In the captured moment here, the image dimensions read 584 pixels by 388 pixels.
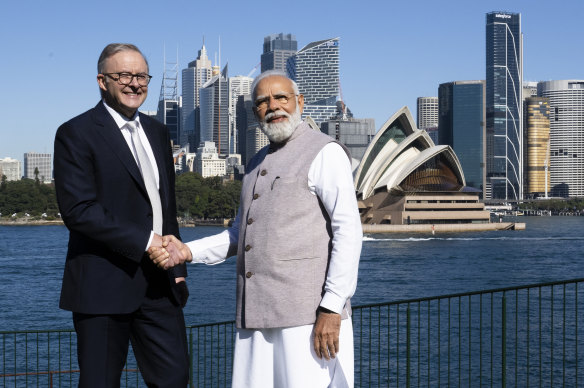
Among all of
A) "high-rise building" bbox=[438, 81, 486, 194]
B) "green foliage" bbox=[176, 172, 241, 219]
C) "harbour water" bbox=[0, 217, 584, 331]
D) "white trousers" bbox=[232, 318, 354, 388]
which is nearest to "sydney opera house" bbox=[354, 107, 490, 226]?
"harbour water" bbox=[0, 217, 584, 331]

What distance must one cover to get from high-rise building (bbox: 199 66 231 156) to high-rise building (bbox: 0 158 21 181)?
1759 inches

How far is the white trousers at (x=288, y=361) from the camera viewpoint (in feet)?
8.82

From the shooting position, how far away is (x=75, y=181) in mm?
2686

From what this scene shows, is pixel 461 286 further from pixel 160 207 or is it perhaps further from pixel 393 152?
pixel 393 152

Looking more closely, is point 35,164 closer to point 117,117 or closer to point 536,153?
point 536,153

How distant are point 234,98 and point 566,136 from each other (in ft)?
255

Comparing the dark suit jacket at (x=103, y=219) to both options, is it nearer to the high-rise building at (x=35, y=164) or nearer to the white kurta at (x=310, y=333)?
the white kurta at (x=310, y=333)

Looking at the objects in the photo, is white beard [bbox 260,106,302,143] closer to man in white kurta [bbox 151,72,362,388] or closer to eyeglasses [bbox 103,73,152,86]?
man in white kurta [bbox 151,72,362,388]

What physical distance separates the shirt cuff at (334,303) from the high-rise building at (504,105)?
147036mm

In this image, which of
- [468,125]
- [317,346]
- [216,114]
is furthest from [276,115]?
[216,114]

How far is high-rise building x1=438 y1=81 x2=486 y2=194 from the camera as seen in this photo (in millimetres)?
130125

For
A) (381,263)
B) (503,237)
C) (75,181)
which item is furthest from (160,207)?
(503,237)

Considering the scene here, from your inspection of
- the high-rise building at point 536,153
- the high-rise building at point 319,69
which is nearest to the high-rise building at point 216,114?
the high-rise building at point 319,69

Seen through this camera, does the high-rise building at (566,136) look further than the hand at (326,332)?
Yes
